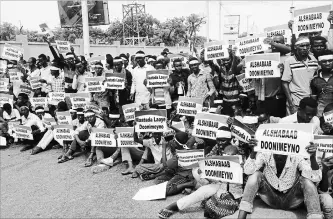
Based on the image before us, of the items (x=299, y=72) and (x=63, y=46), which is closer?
(x=299, y=72)

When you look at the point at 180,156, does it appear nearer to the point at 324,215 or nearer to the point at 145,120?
the point at 145,120

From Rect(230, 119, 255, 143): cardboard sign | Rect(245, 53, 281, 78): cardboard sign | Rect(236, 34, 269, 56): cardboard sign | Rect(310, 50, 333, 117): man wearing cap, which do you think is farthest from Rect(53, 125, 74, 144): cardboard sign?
Rect(310, 50, 333, 117): man wearing cap

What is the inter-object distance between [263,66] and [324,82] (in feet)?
3.80

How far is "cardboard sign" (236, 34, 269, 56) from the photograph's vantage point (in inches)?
282

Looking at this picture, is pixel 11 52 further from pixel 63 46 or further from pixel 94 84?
pixel 94 84

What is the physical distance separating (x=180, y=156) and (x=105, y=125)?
306 cm

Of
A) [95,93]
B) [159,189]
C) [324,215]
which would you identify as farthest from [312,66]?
[95,93]

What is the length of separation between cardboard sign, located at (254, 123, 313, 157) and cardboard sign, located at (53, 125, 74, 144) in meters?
5.76

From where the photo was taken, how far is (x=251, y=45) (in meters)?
7.29

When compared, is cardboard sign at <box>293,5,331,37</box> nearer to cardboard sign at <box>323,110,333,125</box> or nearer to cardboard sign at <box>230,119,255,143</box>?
cardboard sign at <box>323,110,333,125</box>

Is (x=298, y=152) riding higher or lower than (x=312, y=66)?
lower

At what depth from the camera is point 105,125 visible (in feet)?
28.1

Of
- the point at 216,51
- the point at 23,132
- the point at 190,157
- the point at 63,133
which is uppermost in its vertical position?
the point at 216,51

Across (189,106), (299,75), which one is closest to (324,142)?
(299,75)
